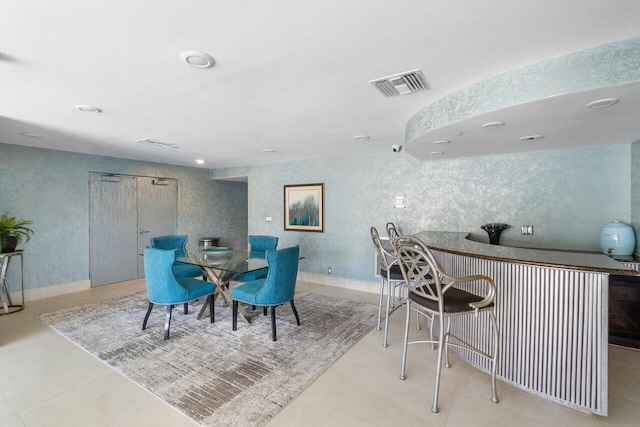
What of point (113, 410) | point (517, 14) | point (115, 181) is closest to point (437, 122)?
point (517, 14)

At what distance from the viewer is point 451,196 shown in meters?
4.16

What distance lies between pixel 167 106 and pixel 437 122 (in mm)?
2544

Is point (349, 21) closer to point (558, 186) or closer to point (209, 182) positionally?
point (558, 186)

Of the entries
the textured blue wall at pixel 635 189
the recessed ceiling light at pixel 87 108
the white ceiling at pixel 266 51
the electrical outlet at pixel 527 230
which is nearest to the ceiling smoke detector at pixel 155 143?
the white ceiling at pixel 266 51

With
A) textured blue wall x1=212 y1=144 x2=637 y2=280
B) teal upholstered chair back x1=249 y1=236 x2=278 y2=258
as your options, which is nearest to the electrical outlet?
textured blue wall x1=212 y1=144 x2=637 y2=280

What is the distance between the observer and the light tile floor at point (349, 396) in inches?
75.2

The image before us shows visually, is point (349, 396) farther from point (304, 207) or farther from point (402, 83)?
point (304, 207)

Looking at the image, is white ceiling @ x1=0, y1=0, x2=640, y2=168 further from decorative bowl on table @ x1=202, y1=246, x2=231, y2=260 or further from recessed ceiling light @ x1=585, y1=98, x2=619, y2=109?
decorative bowl on table @ x1=202, y1=246, x2=231, y2=260

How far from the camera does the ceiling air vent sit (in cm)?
213

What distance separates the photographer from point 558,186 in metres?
3.51

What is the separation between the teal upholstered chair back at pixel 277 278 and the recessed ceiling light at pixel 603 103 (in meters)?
2.72

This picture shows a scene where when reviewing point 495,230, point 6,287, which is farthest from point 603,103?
point 6,287

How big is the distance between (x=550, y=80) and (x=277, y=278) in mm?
2747

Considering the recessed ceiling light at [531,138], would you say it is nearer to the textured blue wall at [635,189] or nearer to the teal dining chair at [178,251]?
the textured blue wall at [635,189]
